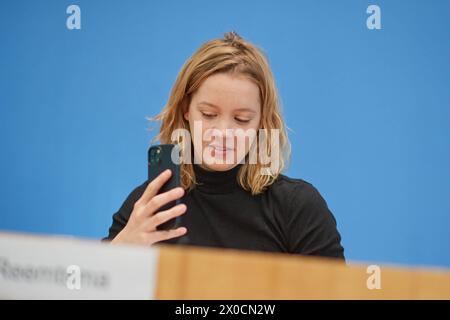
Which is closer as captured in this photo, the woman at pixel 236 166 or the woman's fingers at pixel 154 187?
the woman's fingers at pixel 154 187

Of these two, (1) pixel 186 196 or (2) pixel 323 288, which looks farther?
(1) pixel 186 196

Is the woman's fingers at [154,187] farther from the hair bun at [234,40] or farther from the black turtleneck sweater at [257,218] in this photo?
the hair bun at [234,40]

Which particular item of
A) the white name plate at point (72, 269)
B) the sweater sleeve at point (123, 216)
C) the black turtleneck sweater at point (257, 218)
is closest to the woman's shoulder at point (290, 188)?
the black turtleneck sweater at point (257, 218)

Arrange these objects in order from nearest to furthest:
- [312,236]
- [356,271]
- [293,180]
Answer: [356,271] → [312,236] → [293,180]

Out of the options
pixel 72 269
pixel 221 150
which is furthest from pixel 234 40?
pixel 72 269

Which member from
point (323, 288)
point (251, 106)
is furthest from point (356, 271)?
point (251, 106)

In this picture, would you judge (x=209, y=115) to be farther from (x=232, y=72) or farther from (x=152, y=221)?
(x=152, y=221)

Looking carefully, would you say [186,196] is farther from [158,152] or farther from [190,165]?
[158,152]

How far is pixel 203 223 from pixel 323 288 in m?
0.59

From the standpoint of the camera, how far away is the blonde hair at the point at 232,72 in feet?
2.60

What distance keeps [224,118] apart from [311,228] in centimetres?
23

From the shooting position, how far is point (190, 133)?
85cm

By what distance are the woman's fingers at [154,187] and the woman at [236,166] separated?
15 centimetres

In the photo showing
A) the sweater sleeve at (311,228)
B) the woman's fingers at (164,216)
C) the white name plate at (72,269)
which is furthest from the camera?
the sweater sleeve at (311,228)
